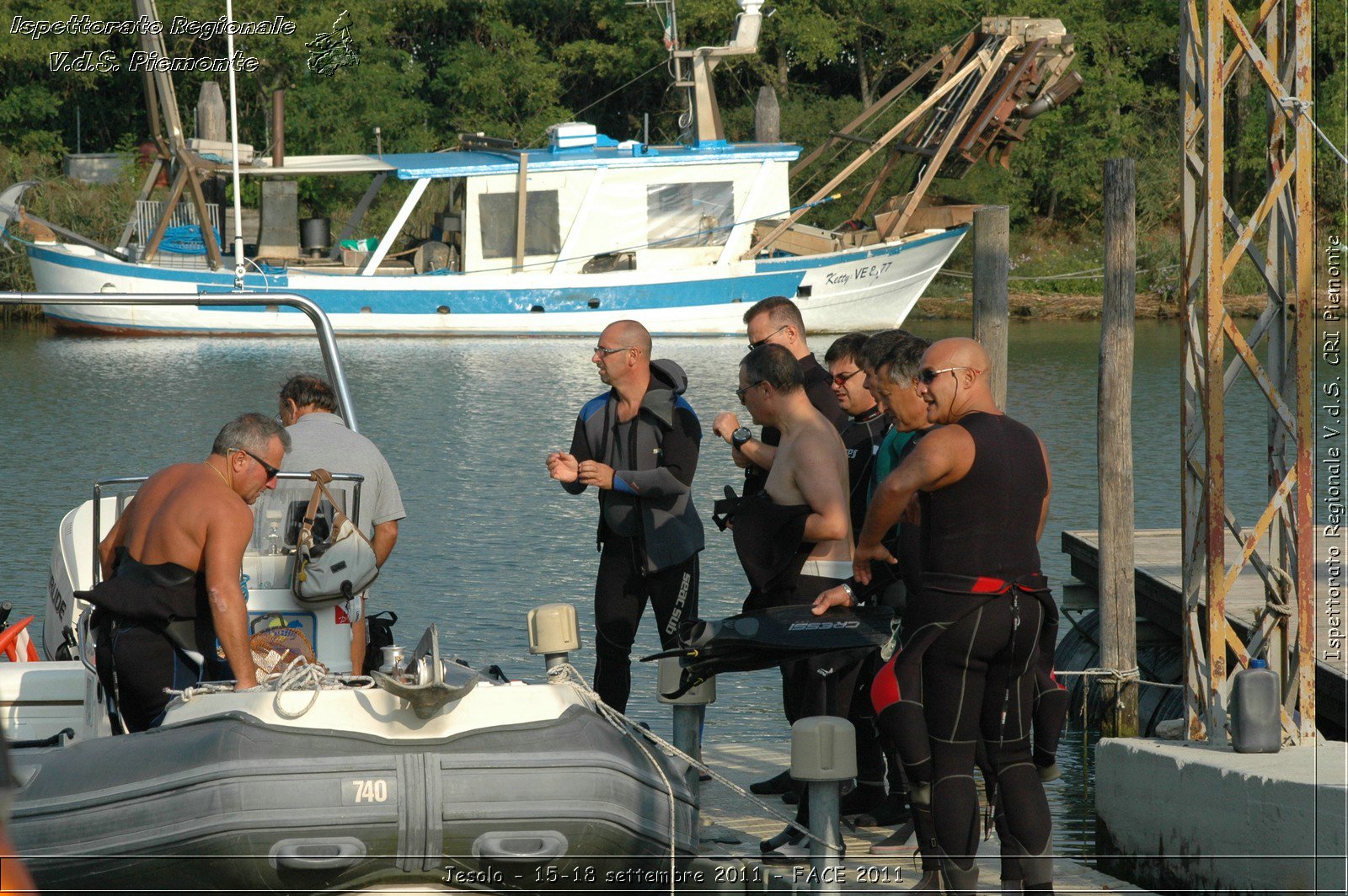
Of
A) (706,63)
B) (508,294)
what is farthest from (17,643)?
(706,63)

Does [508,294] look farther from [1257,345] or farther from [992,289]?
[1257,345]

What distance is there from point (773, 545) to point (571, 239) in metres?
20.0

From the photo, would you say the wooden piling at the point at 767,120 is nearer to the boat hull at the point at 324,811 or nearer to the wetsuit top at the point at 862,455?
the wetsuit top at the point at 862,455

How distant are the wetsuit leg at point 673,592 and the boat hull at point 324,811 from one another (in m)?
1.51

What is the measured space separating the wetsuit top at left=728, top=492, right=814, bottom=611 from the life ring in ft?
11.0

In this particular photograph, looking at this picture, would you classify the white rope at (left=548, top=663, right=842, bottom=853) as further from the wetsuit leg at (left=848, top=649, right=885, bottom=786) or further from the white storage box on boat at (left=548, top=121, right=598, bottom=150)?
the white storage box on boat at (left=548, top=121, right=598, bottom=150)

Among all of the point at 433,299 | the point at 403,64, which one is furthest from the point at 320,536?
the point at 403,64

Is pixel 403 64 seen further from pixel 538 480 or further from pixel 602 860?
pixel 602 860

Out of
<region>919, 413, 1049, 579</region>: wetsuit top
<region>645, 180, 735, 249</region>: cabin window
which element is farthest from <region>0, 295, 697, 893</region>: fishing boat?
<region>645, 180, 735, 249</region>: cabin window

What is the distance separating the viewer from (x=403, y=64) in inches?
1428

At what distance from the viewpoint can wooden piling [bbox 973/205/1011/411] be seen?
8664mm

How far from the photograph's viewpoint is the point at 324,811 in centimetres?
398

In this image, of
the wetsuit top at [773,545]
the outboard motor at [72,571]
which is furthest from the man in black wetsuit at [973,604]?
the outboard motor at [72,571]

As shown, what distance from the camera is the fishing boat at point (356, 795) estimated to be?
13.0ft
